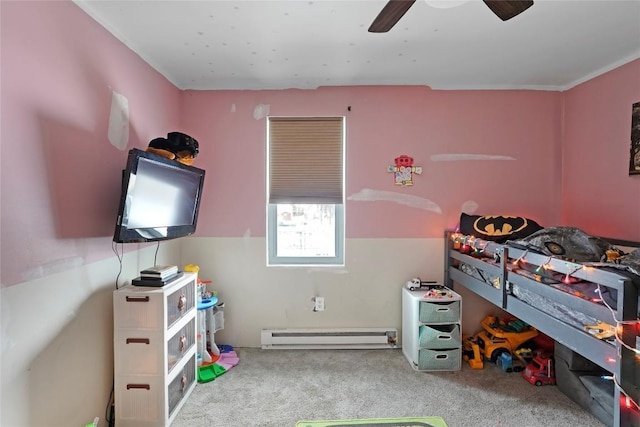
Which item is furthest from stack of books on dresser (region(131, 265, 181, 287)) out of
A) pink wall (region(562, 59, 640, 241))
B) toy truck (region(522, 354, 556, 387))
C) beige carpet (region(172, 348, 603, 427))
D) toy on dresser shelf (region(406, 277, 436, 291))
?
→ pink wall (region(562, 59, 640, 241))

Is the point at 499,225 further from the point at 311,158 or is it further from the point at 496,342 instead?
the point at 311,158

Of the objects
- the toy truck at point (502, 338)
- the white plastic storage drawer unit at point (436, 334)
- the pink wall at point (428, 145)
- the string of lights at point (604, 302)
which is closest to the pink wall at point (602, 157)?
the pink wall at point (428, 145)

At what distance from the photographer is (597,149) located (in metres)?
2.54

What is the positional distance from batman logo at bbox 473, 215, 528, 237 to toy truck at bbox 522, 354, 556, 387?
37.4 inches

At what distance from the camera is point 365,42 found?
208 cm

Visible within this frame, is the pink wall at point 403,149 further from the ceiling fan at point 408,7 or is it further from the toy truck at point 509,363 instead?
the ceiling fan at point 408,7

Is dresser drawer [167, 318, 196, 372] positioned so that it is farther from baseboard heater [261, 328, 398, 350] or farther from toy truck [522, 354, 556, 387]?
toy truck [522, 354, 556, 387]

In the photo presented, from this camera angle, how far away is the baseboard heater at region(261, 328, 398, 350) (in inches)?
110

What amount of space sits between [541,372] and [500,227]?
1060mm

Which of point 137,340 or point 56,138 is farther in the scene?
point 137,340

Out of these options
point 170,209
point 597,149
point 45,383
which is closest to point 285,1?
point 170,209

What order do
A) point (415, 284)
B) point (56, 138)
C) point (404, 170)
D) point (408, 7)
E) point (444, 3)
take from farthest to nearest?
point (404, 170)
point (415, 284)
point (444, 3)
point (56, 138)
point (408, 7)

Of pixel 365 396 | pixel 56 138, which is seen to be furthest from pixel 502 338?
pixel 56 138

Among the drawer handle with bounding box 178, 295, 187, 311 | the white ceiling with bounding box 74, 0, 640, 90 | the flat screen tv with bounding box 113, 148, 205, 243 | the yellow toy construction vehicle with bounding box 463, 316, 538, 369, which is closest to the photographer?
the flat screen tv with bounding box 113, 148, 205, 243
